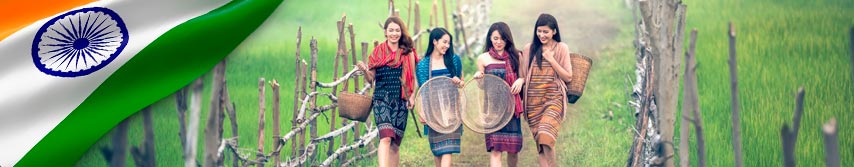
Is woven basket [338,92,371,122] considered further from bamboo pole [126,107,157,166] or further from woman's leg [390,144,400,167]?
bamboo pole [126,107,157,166]

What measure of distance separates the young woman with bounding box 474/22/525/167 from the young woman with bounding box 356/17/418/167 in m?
0.30

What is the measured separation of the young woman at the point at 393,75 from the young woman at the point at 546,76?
487 millimetres

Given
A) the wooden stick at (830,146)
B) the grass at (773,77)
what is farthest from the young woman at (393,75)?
the wooden stick at (830,146)

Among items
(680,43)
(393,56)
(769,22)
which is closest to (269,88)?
(393,56)

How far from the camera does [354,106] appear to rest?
4.17m

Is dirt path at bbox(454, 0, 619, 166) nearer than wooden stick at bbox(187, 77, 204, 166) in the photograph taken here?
Yes

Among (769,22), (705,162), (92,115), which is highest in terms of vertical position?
(769,22)

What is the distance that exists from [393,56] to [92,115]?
4.34ft

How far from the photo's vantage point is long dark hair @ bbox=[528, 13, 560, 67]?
13.2ft

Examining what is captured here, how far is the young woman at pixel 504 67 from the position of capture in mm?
4031

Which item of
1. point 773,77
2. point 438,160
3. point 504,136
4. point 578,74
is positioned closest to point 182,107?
point 438,160

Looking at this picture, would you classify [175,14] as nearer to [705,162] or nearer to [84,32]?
[84,32]

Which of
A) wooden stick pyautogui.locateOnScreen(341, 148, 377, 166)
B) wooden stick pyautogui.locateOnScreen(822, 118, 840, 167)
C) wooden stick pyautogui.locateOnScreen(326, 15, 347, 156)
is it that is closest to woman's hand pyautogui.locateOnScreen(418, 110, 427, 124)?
wooden stick pyautogui.locateOnScreen(341, 148, 377, 166)

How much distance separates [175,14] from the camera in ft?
13.7
